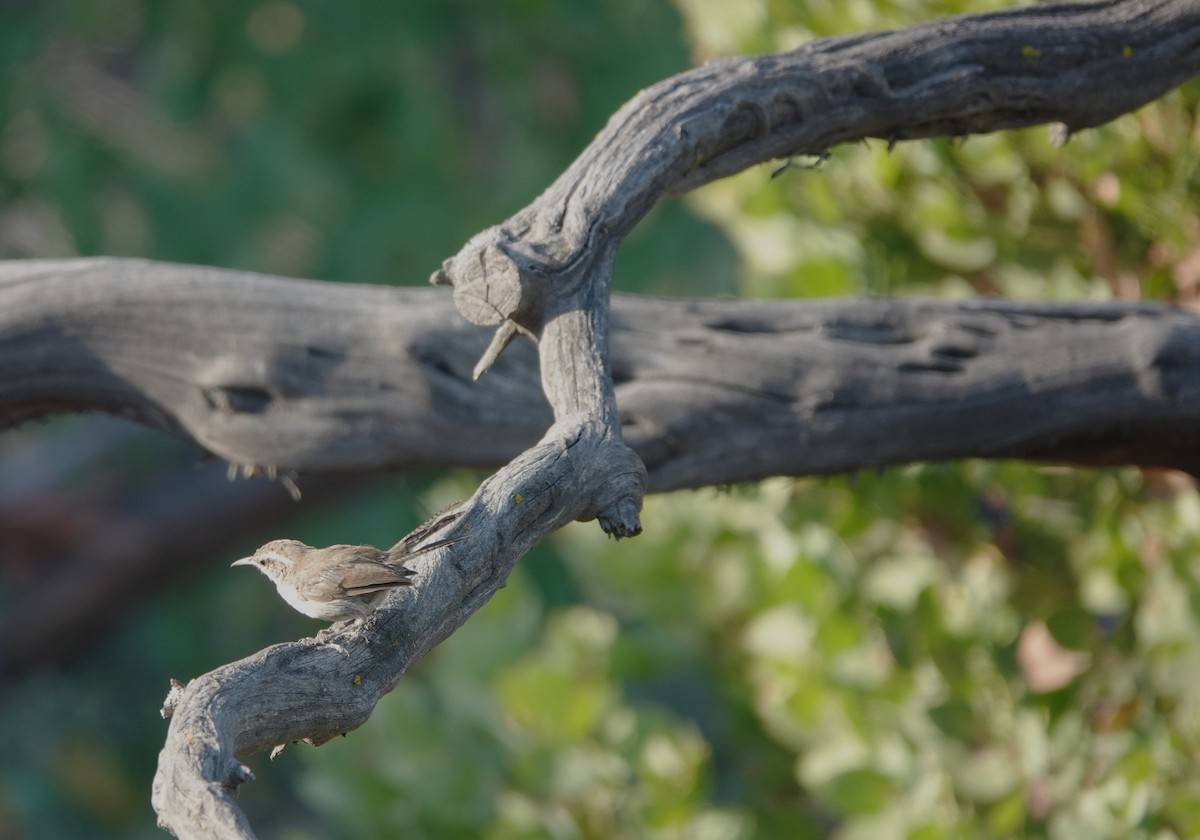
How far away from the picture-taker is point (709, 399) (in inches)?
61.2

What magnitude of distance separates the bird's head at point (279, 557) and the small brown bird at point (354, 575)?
1.0 inches

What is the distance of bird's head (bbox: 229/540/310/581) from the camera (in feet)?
3.71

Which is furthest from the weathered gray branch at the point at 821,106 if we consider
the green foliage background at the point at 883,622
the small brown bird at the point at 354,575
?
the small brown bird at the point at 354,575

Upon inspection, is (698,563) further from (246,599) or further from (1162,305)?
(246,599)

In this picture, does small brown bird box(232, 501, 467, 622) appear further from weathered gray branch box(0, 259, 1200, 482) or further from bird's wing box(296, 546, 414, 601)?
weathered gray branch box(0, 259, 1200, 482)

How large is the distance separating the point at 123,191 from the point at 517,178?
60.1 inches

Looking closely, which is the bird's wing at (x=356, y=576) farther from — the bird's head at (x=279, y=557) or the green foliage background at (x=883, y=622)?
the green foliage background at (x=883, y=622)

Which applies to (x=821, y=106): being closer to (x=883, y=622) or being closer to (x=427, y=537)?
(x=427, y=537)

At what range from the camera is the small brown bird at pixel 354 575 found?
101 centimetres

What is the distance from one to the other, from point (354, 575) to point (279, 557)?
0.17 metres

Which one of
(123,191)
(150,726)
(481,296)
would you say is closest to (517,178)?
(123,191)

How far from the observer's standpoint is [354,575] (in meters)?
1.01

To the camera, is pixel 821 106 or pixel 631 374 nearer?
pixel 821 106

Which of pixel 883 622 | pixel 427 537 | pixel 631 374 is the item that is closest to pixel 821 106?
pixel 631 374
